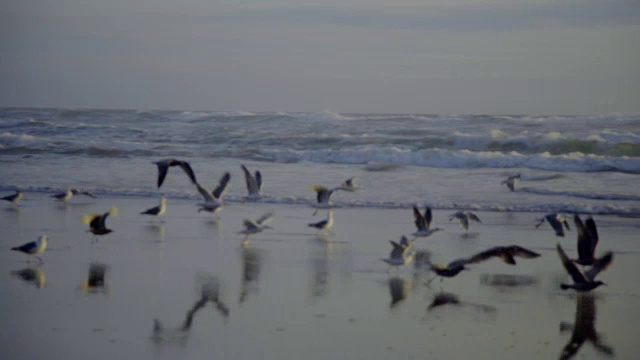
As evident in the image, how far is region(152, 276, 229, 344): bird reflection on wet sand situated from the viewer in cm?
686

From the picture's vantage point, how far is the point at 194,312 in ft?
25.2

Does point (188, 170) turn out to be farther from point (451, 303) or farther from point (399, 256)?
point (451, 303)

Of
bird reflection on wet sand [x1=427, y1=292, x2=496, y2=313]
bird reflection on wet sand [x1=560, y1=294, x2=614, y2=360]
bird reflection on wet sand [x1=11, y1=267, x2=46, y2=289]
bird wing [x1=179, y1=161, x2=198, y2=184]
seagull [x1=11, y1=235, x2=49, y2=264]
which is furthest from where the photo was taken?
bird wing [x1=179, y1=161, x2=198, y2=184]

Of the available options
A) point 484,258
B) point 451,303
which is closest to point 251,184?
point 484,258

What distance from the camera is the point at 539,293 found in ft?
29.0

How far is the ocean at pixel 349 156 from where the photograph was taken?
17.0 metres

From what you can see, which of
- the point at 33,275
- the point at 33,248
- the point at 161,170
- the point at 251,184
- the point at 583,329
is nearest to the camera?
the point at 583,329

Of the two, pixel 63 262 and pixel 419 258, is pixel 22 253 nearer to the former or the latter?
pixel 63 262

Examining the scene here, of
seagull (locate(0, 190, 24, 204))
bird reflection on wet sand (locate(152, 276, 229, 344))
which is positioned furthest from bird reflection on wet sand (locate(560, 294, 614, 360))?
seagull (locate(0, 190, 24, 204))

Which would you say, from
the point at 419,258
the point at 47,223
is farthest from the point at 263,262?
the point at 47,223

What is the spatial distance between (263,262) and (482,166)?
47.4 feet

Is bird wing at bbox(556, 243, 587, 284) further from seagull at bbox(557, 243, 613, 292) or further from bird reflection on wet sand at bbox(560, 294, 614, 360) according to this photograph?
bird reflection on wet sand at bbox(560, 294, 614, 360)

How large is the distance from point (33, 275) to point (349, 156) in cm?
1725

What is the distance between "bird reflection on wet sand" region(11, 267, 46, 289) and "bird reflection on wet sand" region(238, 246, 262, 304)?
6.07ft
